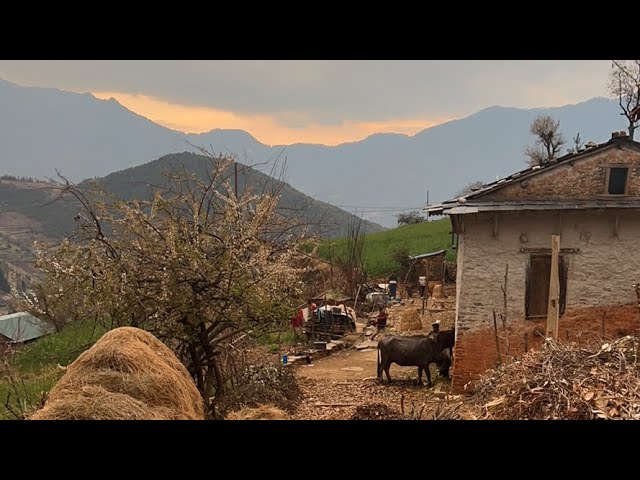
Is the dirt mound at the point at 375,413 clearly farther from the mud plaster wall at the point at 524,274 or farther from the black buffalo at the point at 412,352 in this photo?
the black buffalo at the point at 412,352

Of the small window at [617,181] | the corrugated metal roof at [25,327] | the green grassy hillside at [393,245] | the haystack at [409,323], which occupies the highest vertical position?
the small window at [617,181]

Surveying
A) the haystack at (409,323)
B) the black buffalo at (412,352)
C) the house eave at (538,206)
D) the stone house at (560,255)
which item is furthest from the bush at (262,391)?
the haystack at (409,323)

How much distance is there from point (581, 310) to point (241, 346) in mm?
7238

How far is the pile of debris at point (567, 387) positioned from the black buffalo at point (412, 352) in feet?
15.6

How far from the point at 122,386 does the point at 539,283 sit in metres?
8.71

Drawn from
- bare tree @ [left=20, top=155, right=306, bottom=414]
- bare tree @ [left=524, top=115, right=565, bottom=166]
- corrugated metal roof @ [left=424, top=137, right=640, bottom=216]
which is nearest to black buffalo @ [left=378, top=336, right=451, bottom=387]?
corrugated metal roof @ [left=424, top=137, right=640, bottom=216]

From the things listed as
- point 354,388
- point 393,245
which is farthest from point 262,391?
point 393,245

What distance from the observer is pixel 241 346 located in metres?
10.4

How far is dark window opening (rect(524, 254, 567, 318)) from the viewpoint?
10.9 m

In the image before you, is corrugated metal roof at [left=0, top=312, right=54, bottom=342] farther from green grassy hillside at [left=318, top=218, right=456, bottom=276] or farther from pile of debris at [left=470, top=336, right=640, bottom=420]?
pile of debris at [left=470, top=336, right=640, bottom=420]

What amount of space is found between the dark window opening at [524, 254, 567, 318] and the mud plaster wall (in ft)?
0.36

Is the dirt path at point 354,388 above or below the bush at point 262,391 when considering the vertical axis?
below

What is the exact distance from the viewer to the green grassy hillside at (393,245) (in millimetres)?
29473
